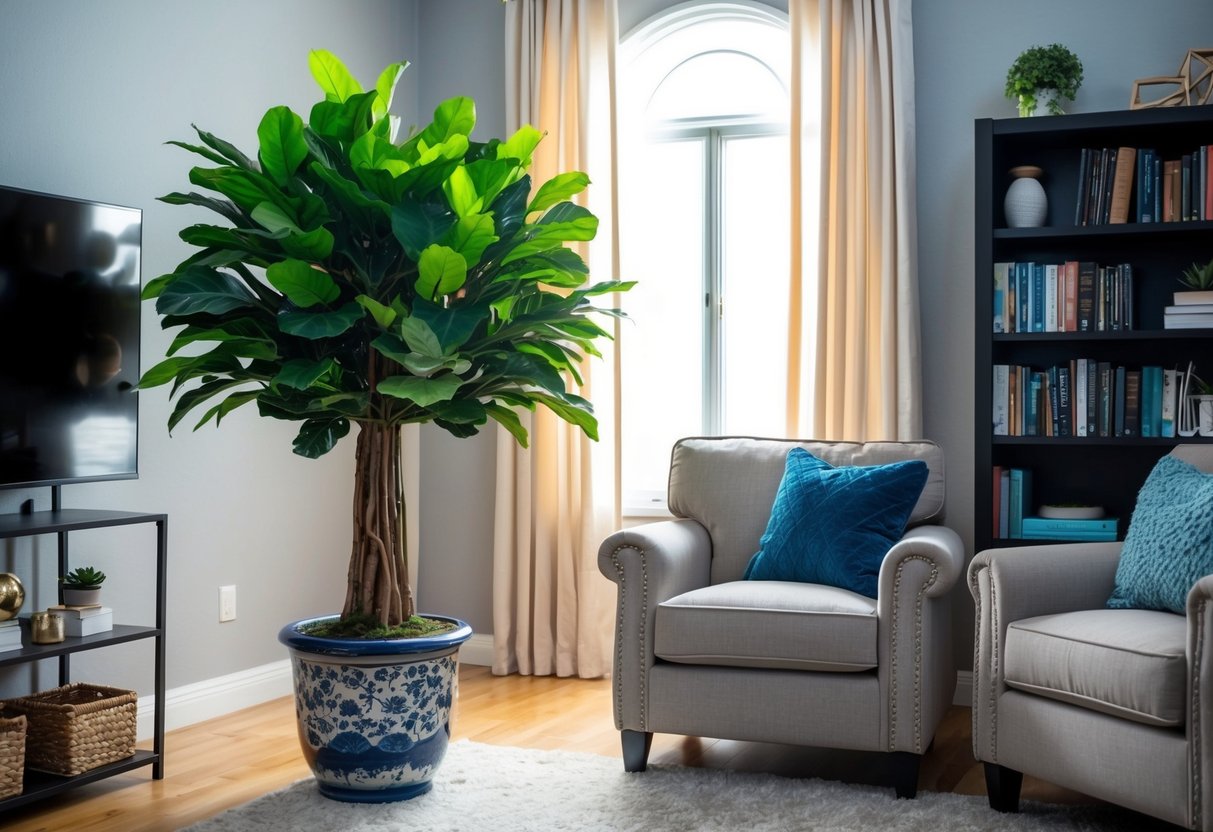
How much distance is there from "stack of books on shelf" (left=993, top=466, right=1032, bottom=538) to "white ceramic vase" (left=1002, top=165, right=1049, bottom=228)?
30.1 inches

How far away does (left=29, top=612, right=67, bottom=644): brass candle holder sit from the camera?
108 inches

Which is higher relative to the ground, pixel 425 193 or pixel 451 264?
pixel 425 193

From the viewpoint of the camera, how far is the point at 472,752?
10.5 feet

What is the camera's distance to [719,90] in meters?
4.43

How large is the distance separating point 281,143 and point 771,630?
1.58 meters

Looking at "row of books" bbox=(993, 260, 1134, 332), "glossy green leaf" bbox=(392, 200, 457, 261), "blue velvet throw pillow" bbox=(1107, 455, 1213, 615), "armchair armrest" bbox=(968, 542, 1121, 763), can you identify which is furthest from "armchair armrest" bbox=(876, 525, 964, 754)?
"glossy green leaf" bbox=(392, 200, 457, 261)

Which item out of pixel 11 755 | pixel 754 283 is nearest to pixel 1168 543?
pixel 754 283

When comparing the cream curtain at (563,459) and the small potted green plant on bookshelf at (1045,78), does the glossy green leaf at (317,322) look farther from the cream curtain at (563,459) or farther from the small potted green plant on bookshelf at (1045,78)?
the small potted green plant on bookshelf at (1045,78)

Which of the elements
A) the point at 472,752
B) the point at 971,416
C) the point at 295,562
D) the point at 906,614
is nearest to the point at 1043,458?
the point at 971,416

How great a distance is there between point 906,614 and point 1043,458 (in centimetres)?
128

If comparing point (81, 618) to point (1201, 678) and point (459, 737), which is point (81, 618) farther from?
point (1201, 678)

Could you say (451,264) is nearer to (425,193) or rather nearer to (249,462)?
(425,193)

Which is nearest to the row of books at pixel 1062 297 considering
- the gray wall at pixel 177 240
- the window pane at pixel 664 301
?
the window pane at pixel 664 301

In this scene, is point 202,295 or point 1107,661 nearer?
point 1107,661
